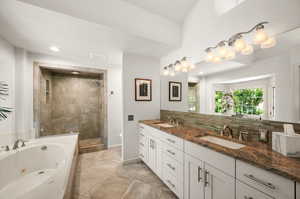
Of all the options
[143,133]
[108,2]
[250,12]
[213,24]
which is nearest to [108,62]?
[108,2]

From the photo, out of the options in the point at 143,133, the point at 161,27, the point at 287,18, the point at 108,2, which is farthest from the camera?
the point at 143,133

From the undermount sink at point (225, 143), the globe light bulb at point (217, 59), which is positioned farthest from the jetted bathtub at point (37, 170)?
the globe light bulb at point (217, 59)

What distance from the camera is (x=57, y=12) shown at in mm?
1387

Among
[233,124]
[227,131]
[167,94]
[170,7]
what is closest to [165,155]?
[227,131]

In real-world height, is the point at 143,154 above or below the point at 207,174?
below

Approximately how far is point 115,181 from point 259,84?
94.8 inches

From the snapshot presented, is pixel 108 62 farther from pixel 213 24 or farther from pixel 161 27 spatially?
pixel 213 24

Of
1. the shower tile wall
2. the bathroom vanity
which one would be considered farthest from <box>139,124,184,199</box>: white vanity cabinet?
the shower tile wall

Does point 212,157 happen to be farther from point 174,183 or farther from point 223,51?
point 223,51

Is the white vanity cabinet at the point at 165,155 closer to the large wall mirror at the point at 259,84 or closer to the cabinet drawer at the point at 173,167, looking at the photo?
the cabinet drawer at the point at 173,167

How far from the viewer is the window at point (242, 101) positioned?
1331 millimetres

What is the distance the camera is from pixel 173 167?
1.56 metres

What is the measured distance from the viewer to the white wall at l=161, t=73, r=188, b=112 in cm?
225

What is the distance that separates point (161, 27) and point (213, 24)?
0.84 meters
